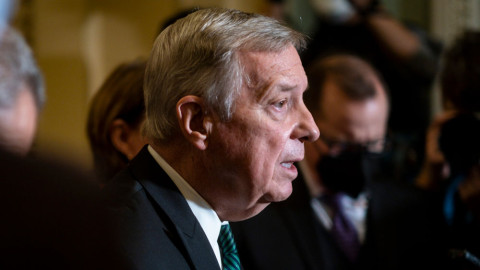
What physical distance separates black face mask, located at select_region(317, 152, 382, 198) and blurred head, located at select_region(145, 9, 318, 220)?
3.78 ft

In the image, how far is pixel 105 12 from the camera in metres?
5.21

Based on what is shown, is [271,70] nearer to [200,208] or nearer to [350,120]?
[200,208]

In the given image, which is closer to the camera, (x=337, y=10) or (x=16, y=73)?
(x=16, y=73)

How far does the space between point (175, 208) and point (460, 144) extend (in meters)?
1.36

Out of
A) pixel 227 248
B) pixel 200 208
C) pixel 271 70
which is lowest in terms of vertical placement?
pixel 227 248

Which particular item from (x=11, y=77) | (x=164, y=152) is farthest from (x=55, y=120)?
(x=164, y=152)

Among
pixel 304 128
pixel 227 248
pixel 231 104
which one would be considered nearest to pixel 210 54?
pixel 231 104

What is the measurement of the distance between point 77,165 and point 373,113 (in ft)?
7.74

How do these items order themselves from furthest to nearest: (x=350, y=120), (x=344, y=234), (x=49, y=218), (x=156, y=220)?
1. (x=350, y=120)
2. (x=344, y=234)
3. (x=156, y=220)
4. (x=49, y=218)

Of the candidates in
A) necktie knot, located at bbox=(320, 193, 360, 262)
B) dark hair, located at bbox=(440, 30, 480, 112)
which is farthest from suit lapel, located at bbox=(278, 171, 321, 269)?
dark hair, located at bbox=(440, 30, 480, 112)

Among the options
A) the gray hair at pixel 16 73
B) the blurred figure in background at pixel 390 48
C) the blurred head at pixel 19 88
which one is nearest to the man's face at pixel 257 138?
the blurred head at pixel 19 88

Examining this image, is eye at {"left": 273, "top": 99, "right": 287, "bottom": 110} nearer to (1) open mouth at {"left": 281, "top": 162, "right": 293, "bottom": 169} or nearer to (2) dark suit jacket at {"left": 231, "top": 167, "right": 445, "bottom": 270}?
(1) open mouth at {"left": 281, "top": 162, "right": 293, "bottom": 169}

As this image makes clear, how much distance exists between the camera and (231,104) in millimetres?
1469

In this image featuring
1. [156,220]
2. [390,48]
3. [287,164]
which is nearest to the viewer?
[156,220]
